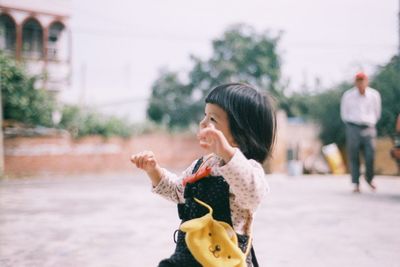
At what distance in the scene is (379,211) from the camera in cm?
382

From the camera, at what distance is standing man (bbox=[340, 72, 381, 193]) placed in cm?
507

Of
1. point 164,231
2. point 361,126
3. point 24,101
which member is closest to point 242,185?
point 164,231

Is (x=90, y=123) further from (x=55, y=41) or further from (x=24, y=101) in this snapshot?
(x=55, y=41)

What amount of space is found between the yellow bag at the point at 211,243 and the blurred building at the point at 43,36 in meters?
14.8

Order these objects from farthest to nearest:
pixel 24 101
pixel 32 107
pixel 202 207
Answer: pixel 32 107 < pixel 24 101 < pixel 202 207

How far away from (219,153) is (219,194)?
0.18 m

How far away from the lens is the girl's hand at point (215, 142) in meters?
1.14

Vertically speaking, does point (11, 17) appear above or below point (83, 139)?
above

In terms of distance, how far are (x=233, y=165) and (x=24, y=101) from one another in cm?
1250

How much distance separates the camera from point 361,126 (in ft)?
16.8

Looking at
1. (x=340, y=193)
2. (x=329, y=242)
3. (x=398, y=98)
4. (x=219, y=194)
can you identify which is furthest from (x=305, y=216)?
(x=398, y=98)

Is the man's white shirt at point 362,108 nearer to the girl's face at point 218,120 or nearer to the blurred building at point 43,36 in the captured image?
the girl's face at point 218,120

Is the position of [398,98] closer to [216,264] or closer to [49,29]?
[216,264]

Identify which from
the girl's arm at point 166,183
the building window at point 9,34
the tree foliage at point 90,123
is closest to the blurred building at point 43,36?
the building window at point 9,34
